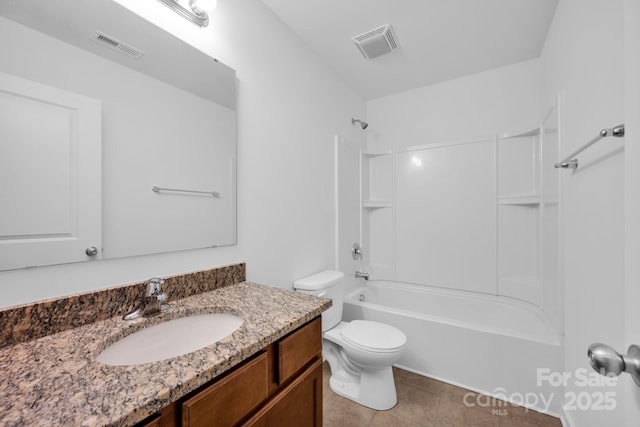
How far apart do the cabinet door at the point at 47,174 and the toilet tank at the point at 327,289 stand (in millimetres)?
1109

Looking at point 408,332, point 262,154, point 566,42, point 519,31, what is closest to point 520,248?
point 408,332

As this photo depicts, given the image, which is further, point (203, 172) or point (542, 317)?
point (542, 317)

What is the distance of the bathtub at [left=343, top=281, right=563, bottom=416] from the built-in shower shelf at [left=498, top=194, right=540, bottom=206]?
83 centimetres

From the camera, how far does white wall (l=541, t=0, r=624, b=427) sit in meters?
0.93

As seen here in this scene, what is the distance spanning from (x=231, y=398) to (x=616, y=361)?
31.4 inches

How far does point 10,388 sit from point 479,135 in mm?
2971

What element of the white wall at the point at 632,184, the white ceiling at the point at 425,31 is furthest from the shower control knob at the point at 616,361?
the white ceiling at the point at 425,31

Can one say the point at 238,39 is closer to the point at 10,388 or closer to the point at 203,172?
the point at 203,172

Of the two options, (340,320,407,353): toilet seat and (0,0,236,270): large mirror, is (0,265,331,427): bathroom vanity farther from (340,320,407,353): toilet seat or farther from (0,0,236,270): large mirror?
(340,320,407,353): toilet seat

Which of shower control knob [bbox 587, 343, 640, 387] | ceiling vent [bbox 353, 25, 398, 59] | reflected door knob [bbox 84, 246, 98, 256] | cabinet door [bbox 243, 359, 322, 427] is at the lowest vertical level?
cabinet door [bbox 243, 359, 322, 427]

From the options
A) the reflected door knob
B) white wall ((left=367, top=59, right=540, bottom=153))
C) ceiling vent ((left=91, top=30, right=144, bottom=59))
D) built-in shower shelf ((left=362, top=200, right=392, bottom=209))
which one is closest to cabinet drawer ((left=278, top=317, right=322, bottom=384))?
the reflected door knob

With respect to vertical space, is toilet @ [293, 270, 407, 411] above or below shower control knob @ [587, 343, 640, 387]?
below

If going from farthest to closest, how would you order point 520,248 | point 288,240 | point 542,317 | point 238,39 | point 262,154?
point 520,248 < point 542,317 < point 288,240 < point 262,154 < point 238,39

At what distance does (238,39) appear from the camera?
140 cm
